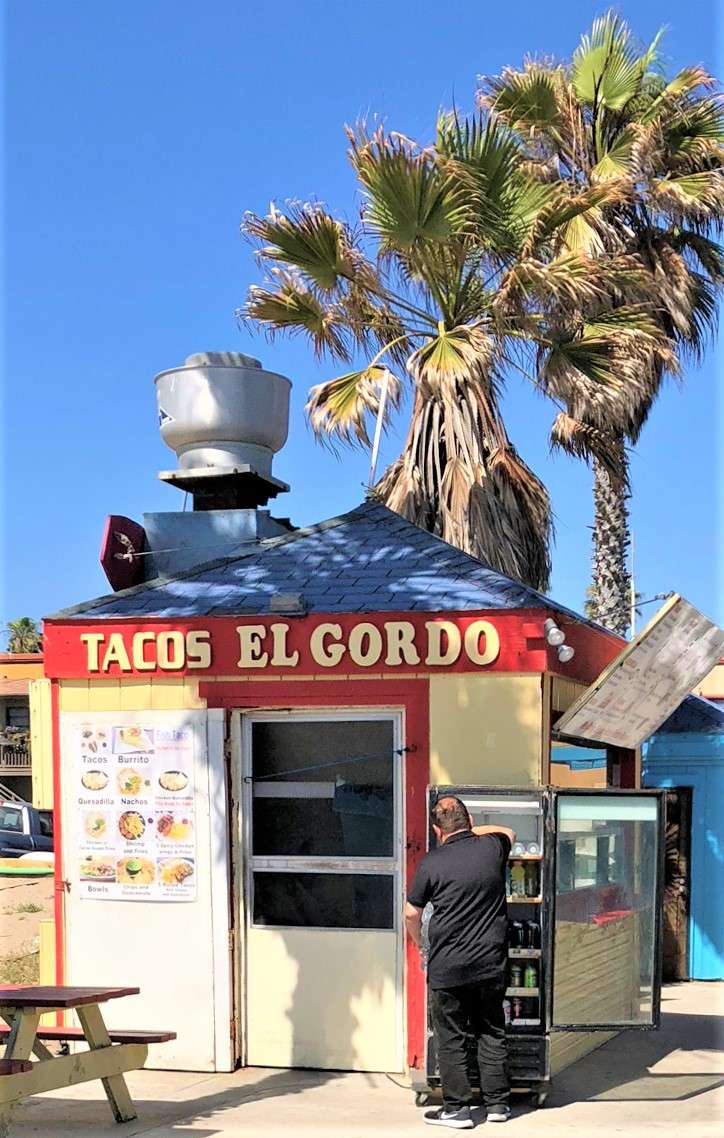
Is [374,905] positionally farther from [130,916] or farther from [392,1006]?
[130,916]

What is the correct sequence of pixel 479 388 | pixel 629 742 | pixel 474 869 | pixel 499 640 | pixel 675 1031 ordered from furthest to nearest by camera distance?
1. pixel 479 388
2. pixel 675 1031
3. pixel 629 742
4. pixel 499 640
5. pixel 474 869

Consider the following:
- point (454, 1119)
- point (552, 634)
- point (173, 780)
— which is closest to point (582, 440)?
point (552, 634)

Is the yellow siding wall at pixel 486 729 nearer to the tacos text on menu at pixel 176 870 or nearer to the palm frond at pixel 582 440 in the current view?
the tacos text on menu at pixel 176 870

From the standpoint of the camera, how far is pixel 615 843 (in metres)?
7.59

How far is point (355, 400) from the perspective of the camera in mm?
11023

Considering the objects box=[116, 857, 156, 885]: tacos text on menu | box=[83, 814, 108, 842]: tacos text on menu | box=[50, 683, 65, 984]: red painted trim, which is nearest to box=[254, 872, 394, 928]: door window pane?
box=[116, 857, 156, 885]: tacos text on menu

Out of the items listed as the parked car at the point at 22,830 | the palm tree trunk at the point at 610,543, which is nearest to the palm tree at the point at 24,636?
the parked car at the point at 22,830

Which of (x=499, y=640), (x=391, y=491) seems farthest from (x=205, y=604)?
(x=391, y=491)

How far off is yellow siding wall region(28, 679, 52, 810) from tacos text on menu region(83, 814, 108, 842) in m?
0.30

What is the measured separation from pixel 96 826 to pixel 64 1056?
1720mm

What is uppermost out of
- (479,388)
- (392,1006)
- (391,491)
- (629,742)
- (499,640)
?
(479,388)

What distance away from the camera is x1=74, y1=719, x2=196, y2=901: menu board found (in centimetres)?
740

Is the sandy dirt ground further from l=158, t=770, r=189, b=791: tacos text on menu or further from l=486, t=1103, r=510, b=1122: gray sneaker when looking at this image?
l=486, t=1103, r=510, b=1122: gray sneaker

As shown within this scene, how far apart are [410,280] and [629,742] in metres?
4.95
